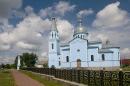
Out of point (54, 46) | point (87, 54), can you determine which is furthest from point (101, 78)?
point (54, 46)

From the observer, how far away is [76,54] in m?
72.6

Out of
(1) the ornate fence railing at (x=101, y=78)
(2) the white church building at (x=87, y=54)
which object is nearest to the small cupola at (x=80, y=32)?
(2) the white church building at (x=87, y=54)

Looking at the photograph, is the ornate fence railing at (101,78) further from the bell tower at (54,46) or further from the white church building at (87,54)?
the bell tower at (54,46)

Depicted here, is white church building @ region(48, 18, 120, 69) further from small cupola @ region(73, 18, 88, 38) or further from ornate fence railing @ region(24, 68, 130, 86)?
ornate fence railing @ region(24, 68, 130, 86)

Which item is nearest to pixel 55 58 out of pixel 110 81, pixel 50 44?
pixel 50 44

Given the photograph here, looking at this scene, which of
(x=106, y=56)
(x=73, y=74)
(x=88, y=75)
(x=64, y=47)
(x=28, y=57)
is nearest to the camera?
(x=88, y=75)

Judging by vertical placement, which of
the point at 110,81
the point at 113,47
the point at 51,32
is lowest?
the point at 110,81

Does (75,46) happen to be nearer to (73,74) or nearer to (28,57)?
(28,57)

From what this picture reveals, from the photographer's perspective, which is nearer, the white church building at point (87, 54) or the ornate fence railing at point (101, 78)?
the ornate fence railing at point (101, 78)

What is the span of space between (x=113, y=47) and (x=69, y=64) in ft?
44.1

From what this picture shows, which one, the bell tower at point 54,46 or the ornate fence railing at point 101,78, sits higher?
the bell tower at point 54,46

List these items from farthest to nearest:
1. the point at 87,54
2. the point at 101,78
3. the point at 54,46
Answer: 1. the point at 54,46
2. the point at 87,54
3. the point at 101,78

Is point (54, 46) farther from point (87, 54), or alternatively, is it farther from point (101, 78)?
point (101, 78)

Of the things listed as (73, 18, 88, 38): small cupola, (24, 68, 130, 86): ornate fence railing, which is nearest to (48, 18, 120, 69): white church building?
(73, 18, 88, 38): small cupola
